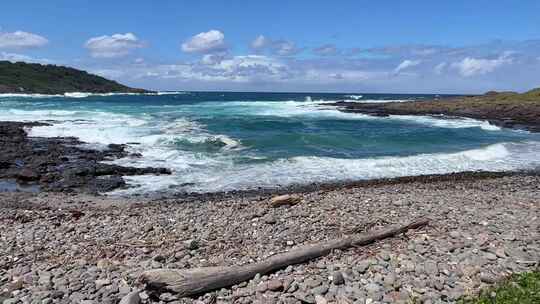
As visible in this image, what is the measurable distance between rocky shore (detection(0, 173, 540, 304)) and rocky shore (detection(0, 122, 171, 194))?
13.8 feet

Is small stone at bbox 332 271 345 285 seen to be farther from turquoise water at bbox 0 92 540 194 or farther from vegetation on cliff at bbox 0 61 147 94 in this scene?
vegetation on cliff at bbox 0 61 147 94

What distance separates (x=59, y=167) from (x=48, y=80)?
12866cm

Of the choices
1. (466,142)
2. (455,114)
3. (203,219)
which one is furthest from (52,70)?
(203,219)

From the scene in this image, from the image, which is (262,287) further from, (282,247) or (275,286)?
(282,247)

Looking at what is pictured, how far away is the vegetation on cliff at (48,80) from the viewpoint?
376 feet

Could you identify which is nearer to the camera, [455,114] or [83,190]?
[83,190]

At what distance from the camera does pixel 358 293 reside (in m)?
5.60

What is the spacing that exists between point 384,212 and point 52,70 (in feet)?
516

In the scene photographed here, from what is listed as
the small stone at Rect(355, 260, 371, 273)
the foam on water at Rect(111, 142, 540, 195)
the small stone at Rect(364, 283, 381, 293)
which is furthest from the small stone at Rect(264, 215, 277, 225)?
the foam on water at Rect(111, 142, 540, 195)

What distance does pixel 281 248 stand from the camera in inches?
282

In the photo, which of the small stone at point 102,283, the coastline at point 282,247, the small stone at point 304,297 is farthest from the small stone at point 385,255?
the small stone at point 102,283

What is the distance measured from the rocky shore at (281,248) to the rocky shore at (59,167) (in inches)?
166

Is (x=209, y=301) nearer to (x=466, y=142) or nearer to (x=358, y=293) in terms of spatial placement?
(x=358, y=293)

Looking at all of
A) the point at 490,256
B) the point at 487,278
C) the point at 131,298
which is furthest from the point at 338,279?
the point at 131,298
